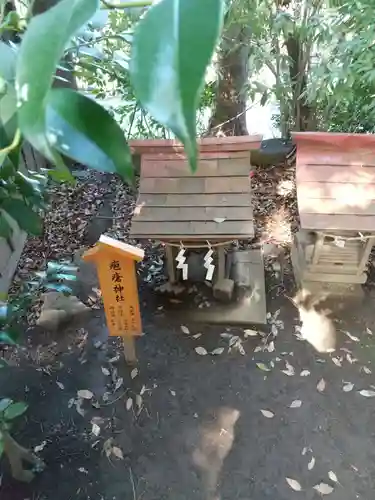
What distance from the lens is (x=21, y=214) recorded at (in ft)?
4.46

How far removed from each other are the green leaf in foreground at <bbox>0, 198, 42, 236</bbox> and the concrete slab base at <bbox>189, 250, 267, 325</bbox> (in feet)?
4.06

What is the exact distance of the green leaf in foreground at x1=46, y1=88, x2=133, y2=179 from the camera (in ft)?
1.44

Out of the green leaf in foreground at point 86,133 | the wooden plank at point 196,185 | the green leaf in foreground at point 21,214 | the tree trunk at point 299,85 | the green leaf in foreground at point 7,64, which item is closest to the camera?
the green leaf in foreground at point 86,133

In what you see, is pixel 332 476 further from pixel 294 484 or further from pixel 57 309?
pixel 57 309

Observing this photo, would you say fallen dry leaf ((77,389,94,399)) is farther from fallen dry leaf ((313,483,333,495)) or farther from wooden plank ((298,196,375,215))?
wooden plank ((298,196,375,215))

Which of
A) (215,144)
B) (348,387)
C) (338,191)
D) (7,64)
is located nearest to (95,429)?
(348,387)

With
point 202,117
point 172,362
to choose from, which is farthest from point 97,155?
point 202,117

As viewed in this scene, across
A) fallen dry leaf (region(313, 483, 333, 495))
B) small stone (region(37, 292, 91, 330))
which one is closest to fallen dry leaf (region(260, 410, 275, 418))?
fallen dry leaf (region(313, 483, 333, 495))

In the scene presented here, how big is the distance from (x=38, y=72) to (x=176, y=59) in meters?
0.11

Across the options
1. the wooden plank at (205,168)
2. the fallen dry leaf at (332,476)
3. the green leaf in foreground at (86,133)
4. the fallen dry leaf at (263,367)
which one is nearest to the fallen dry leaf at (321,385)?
the fallen dry leaf at (263,367)

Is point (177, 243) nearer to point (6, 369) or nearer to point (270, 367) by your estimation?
point (270, 367)

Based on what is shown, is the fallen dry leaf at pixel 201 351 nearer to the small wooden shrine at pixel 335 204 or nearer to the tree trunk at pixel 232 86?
the small wooden shrine at pixel 335 204

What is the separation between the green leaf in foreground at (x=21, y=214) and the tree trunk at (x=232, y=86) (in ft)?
5.93

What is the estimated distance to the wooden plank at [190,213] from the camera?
2182mm
